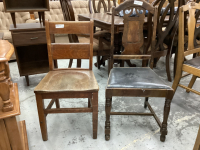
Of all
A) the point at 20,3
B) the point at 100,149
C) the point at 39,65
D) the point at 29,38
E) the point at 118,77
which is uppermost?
the point at 20,3

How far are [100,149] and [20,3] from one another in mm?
1909

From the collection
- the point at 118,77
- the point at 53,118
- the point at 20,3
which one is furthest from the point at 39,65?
the point at 118,77

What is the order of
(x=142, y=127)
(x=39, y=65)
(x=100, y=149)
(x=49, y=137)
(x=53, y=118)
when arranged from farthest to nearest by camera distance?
1. (x=39, y=65)
2. (x=53, y=118)
3. (x=142, y=127)
4. (x=49, y=137)
5. (x=100, y=149)

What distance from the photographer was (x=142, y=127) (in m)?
1.49

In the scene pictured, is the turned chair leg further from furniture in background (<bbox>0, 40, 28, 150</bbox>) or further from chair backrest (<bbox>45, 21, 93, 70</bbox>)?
furniture in background (<bbox>0, 40, 28, 150</bbox>)

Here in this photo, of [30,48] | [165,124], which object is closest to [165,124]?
[165,124]

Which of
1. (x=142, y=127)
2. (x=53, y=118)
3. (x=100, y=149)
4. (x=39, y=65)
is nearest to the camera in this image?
(x=100, y=149)

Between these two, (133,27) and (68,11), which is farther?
(68,11)

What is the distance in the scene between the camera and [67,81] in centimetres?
126

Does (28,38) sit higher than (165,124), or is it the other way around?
(28,38)

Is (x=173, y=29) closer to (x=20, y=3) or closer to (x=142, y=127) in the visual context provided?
(x=142, y=127)

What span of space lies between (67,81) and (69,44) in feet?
1.12

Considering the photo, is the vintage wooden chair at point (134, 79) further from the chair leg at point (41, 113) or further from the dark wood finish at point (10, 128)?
the dark wood finish at point (10, 128)

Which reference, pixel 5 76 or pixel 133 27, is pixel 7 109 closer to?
pixel 5 76
